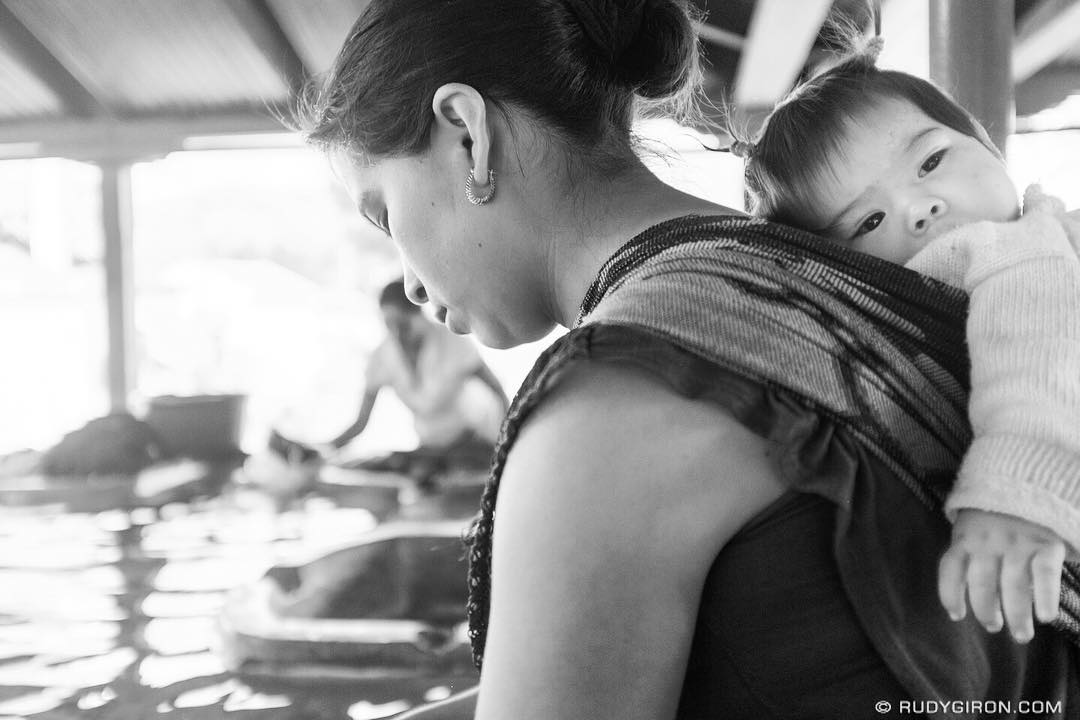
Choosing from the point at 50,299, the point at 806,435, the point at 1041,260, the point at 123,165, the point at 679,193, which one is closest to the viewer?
the point at 806,435

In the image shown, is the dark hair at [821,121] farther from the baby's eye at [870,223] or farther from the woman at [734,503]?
the woman at [734,503]

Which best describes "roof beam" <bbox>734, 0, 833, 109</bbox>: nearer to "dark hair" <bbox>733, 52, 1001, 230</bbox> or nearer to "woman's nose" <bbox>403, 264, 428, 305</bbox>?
"dark hair" <bbox>733, 52, 1001, 230</bbox>

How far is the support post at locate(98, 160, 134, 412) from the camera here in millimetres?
6758

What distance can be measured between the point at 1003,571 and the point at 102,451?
519 cm

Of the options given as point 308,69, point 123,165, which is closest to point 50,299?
point 123,165

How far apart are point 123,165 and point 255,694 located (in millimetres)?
4790

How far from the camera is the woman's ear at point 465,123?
880 mm

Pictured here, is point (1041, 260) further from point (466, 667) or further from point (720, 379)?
point (466, 667)

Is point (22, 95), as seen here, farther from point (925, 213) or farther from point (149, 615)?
point (925, 213)

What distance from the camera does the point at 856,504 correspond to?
66cm

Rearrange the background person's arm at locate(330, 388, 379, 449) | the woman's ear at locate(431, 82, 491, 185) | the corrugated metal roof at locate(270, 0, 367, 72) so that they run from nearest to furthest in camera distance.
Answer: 1. the woman's ear at locate(431, 82, 491, 185)
2. the background person's arm at locate(330, 388, 379, 449)
3. the corrugated metal roof at locate(270, 0, 367, 72)

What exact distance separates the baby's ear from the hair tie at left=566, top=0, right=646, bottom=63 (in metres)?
0.41

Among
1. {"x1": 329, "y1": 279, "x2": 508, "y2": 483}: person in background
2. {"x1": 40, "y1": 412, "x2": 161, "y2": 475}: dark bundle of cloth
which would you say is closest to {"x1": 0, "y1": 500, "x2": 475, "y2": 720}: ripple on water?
{"x1": 40, "y1": 412, "x2": 161, "y2": 475}: dark bundle of cloth

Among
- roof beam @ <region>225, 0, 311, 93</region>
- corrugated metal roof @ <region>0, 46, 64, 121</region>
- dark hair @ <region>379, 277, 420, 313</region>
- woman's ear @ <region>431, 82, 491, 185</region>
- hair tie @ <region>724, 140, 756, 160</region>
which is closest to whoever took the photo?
woman's ear @ <region>431, 82, 491, 185</region>
